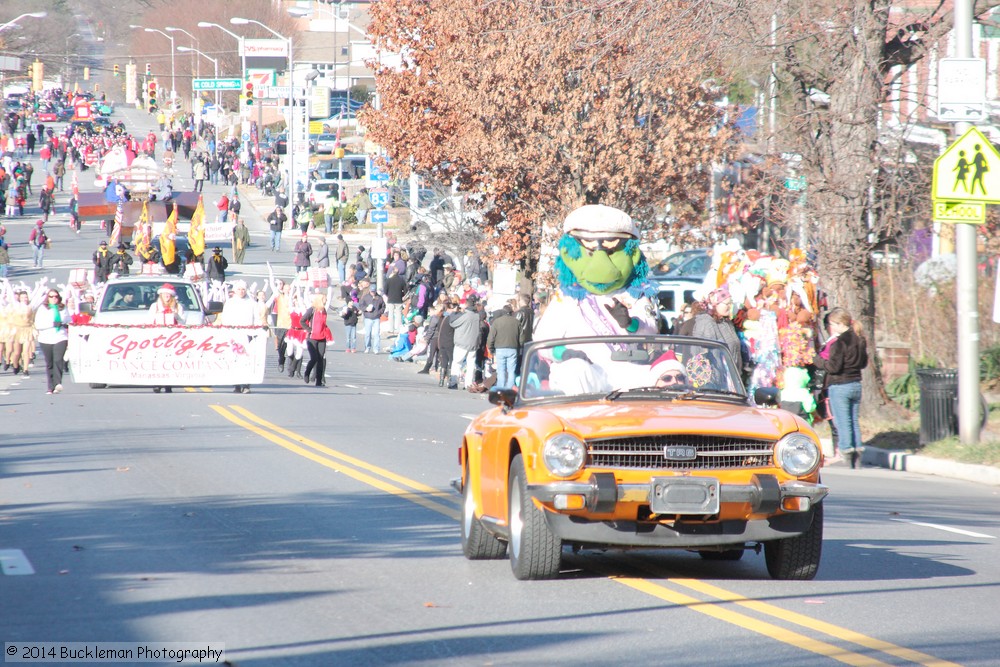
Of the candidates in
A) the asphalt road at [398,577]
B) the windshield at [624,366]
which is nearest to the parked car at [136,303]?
the asphalt road at [398,577]

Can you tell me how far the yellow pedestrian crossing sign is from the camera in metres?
16.3

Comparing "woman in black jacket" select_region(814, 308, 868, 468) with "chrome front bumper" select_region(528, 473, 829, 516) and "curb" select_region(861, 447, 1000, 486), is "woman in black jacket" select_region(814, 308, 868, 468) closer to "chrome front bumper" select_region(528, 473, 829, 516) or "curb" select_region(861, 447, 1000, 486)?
"curb" select_region(861, 447, 1000, 486)

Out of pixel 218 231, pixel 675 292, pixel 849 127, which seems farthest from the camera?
pixel 218 231

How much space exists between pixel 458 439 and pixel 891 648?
39.4 feet

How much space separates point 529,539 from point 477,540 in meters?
1.14

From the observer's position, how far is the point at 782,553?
8664mm

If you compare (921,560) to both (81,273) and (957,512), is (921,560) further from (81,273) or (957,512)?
(81,273)

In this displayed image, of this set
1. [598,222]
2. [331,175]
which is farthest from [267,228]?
[598,222]

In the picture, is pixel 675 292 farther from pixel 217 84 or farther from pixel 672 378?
pixel 217 84

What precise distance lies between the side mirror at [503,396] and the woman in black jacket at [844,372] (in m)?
8.71

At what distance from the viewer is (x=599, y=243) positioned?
12.4 meters

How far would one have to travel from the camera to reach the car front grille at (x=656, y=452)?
8.25 metres

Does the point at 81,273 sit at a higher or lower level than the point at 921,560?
higher

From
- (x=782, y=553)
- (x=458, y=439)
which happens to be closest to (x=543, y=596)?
(x=782, y=553)
